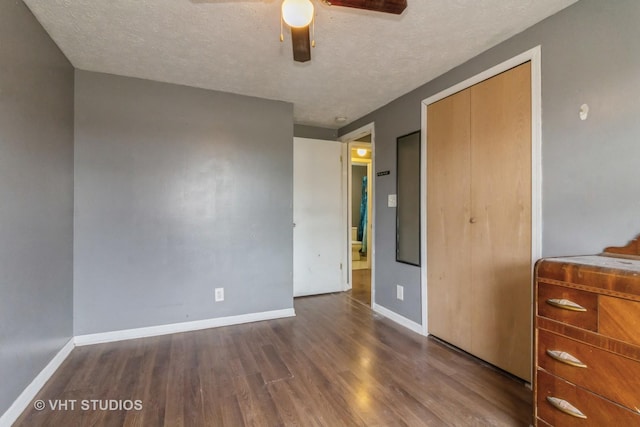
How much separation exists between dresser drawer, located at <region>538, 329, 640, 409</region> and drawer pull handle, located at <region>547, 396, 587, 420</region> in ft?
0.36

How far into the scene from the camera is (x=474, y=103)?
2291 mm

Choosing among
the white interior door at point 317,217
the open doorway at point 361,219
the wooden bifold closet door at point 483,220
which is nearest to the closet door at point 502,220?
the wooden bifold closet door at point 483,220

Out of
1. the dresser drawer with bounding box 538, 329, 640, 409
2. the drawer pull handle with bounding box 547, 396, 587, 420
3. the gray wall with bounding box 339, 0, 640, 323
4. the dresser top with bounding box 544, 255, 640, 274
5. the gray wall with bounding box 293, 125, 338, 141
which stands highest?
the gray wall with bounding box 293, 125, 338, 141

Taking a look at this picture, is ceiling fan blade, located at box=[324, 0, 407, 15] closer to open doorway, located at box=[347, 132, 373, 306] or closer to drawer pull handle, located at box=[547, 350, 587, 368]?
drawer pull handle, located at box=[547, 350, 587, 368]

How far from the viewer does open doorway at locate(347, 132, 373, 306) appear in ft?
14.3

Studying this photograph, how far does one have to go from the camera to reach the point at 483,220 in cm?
224

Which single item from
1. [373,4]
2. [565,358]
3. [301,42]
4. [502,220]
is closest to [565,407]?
[565,358]

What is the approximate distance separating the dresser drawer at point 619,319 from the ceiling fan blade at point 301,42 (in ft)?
5.58

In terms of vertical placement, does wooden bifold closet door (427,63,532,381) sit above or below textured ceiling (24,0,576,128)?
below

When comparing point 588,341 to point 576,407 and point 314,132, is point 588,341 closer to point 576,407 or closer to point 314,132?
point 576,407

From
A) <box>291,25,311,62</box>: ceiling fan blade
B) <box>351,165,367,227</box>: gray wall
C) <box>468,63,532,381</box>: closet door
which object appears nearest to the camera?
<box>291,25,311,62</box>: ceiling fan blade

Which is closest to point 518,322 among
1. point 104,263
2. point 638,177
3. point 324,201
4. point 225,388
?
point 638,177

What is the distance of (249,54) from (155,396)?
244cm

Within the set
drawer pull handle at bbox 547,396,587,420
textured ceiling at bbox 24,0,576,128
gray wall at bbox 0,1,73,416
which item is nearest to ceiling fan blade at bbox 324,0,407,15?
textured ceiling at bbox 24,0,576,128
